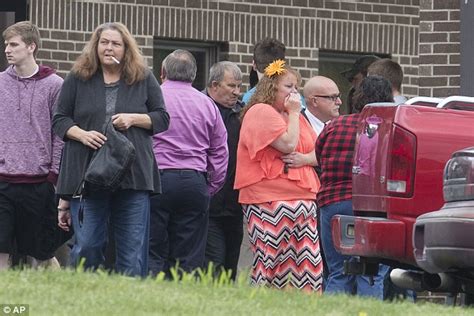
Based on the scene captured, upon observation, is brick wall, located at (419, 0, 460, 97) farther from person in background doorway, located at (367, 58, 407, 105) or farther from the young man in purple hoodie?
the young man in purple hoodie

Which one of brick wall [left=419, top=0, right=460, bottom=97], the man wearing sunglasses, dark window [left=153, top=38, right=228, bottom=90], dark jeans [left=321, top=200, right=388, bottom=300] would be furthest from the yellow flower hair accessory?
dark window [left=153, top=38, right=228, bottom=90]

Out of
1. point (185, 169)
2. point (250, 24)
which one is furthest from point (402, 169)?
point (250, 24)

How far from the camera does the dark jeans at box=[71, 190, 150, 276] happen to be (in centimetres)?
1224

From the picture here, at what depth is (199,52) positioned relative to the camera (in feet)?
63.4

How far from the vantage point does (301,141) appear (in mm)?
13828

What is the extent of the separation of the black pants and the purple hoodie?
1.58 m

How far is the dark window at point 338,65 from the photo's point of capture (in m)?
20.2

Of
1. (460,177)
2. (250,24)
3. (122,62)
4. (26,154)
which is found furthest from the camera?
(250,24)

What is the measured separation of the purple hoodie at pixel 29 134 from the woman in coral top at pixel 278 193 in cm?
136

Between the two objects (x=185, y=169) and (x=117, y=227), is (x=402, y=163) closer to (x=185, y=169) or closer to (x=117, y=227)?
(x=117, y=227)

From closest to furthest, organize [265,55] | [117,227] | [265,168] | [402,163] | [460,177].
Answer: [460,177], [402,163], [117,227], [265,168], [265,55]

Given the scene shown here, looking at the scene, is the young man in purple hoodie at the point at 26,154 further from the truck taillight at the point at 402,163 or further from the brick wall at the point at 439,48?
the brick wall at the point at 439,48

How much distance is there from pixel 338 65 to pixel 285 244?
7.05 meters

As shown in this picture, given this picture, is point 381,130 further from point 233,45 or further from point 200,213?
point 233,45
